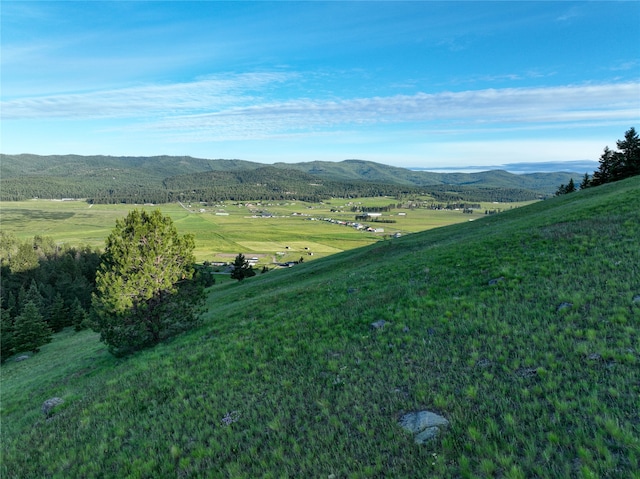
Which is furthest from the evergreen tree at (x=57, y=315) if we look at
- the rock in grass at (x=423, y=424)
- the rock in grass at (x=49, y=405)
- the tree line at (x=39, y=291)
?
the rock in grass at (x=423, y=424)

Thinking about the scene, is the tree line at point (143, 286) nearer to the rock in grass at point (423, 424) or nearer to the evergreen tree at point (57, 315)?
the rock in grass at point (423, 424)

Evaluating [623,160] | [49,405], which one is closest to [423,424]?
[49,405]

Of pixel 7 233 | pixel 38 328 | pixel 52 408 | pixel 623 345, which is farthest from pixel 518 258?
pixel 7 233

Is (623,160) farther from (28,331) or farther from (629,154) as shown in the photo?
(28,331)

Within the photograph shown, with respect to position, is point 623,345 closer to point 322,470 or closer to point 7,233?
point 322,470

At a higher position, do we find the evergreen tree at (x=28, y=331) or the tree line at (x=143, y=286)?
the tree line at (x=143, y=286)
